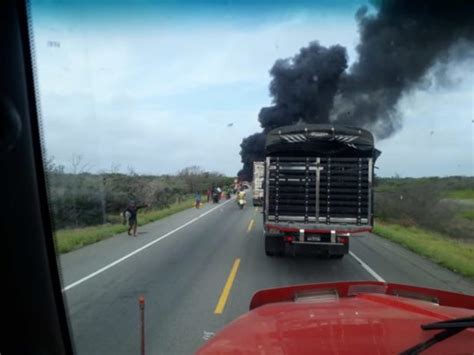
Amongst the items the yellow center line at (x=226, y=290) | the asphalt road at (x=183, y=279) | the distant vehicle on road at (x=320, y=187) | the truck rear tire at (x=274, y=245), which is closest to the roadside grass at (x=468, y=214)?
the asphalt road at (x=183, y=279)

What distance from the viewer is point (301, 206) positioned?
1168 centimetres

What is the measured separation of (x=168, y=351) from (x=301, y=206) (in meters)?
6.90

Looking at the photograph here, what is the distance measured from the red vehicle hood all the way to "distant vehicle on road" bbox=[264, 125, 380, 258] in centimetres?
785

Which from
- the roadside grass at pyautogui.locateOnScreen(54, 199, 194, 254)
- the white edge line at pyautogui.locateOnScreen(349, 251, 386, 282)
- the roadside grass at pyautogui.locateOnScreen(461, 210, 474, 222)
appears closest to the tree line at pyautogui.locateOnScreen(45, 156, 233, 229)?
the roadside grass at pyautogui.locateOnScreen(54, 199, 194, 254)

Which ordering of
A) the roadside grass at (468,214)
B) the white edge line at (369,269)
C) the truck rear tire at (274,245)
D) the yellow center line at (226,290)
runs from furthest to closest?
the roadside grass at (468,214) < the truck rear tire at (274,245) < the white edge line at (369,269) < the yellow center line at (226,290)

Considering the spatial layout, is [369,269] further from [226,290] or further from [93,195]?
[93,195]

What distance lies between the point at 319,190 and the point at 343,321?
887 centimetres

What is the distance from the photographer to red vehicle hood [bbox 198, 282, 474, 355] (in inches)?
96.9

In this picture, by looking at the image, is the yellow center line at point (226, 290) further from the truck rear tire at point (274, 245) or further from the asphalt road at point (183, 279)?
the truck rear tire at point (274, 245)

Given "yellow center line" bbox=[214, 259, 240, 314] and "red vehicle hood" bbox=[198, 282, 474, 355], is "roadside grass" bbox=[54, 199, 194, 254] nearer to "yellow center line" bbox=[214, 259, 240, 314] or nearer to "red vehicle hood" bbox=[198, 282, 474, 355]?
"yellow center line" bbox=[214, 259, 240, 314]

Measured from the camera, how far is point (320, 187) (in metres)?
11.7

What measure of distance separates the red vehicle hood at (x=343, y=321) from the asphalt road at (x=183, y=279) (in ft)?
7.22

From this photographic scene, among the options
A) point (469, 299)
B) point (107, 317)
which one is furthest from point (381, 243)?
point (469, 299)

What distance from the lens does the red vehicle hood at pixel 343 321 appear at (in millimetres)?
2461
